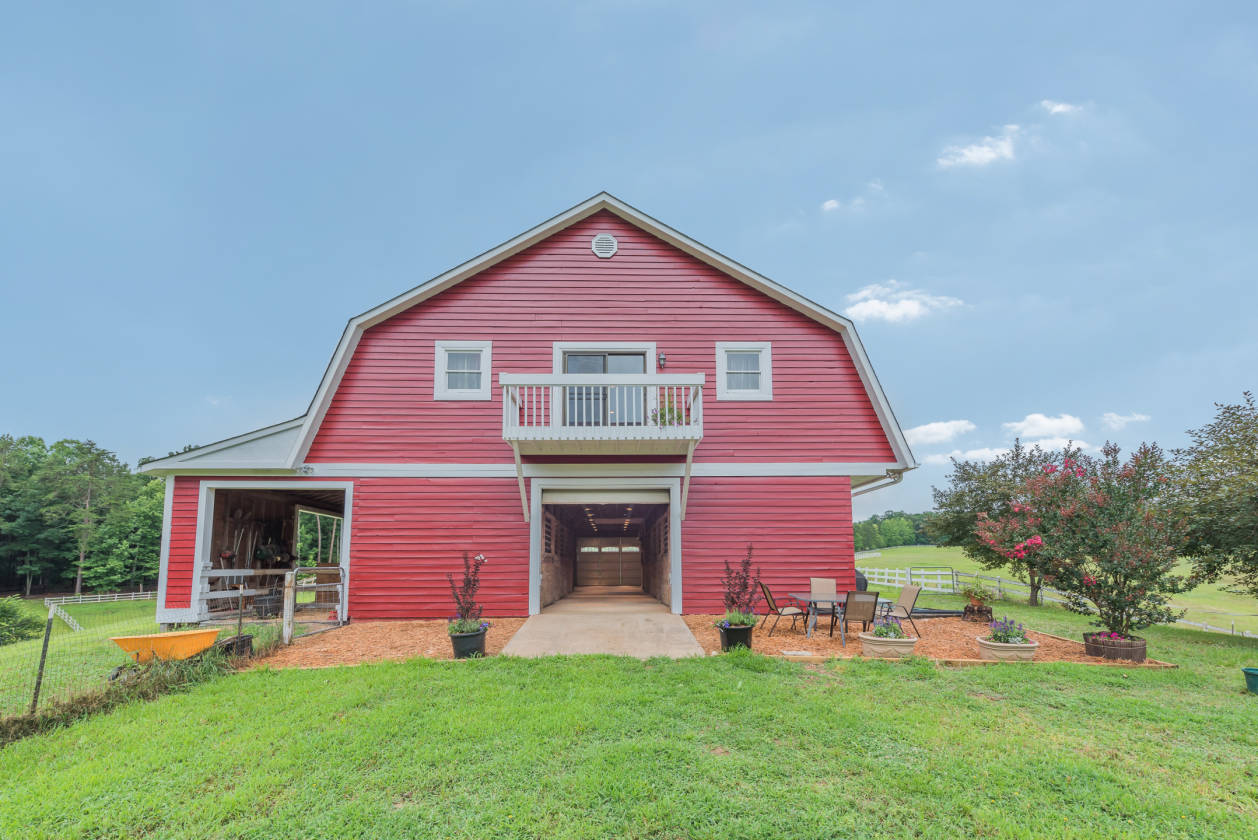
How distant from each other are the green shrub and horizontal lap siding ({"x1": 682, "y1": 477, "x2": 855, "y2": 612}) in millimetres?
20196

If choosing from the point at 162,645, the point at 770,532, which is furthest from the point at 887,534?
the point at 162,645

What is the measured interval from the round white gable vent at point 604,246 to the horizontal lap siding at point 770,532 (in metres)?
4.61

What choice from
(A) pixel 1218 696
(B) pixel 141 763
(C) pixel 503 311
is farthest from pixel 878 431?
(B) pixel 141 763

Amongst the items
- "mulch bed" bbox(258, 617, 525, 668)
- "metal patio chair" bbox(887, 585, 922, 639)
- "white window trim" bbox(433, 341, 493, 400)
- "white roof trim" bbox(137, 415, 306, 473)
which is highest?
"white window trim" bbox(433, 341, 493, 400)

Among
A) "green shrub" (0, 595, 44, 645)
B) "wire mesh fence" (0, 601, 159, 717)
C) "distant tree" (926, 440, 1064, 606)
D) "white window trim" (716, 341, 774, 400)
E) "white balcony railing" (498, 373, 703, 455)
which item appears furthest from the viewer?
"distant tree" (926, 440, 1064, 606)

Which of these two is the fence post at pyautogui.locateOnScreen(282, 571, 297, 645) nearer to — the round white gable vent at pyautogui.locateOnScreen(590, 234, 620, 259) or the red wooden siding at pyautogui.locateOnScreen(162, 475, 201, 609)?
the red wooden siding at pyautogui.locateOnScreen(162, 475, 201, 609)

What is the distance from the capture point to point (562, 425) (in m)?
9.79

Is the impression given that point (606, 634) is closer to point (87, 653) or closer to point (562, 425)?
point (562, 425)

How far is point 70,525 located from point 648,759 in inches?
1967

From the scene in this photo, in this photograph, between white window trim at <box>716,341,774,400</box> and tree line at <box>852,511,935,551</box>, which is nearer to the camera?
white window trim at <box>716,341,774,400</box>

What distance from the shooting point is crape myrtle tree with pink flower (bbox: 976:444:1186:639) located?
778 centimetres

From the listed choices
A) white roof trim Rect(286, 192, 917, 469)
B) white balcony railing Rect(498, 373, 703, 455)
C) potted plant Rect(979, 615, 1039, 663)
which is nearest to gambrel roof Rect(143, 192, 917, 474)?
white roof trim Rect(286, 192, 917, 469)

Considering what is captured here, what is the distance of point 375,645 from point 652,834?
243 inches

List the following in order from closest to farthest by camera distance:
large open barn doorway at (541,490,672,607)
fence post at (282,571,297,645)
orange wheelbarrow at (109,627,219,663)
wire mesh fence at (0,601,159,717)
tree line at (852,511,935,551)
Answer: wire mesh fence at (0,601,159,717) < orange wheelbarrow at (109,627,219,663) < fence post at (282,571,297,645) < large open barn doorway at (541,490,672,607) < tree line at (852,511,935,551)
